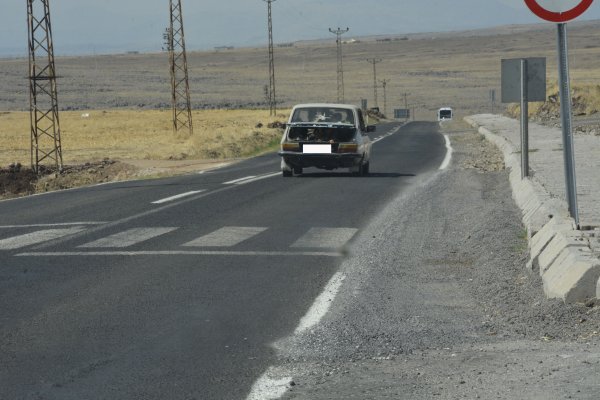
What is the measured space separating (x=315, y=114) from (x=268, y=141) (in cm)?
2697

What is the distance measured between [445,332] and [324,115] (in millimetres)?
18662

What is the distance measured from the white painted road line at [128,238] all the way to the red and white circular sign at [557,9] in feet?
19.2

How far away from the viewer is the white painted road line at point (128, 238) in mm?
13516

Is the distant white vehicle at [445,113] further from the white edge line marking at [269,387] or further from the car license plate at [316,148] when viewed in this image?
the white edge line marking at [269,387]

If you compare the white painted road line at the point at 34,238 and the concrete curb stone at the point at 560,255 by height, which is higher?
the concrete curb stone at the point at 560,255

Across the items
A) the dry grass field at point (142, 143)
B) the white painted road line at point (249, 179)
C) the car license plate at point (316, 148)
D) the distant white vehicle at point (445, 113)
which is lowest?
the distant white vehicle at point (445, 113)

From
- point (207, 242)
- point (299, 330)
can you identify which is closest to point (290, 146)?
point (207, 242)

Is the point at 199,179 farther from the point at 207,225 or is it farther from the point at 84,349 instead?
the point at 84,349

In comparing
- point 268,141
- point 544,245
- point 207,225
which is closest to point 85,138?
point 268,141

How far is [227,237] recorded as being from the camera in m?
14.3

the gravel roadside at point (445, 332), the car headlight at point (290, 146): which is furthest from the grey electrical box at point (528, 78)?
the car headlight at point (290, 146)

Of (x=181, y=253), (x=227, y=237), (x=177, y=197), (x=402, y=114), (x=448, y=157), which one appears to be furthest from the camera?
(x=402, y=114)

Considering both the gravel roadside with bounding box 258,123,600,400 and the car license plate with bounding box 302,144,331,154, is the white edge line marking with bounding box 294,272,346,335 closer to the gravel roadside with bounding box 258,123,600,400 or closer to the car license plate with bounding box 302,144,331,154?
the gravel roadside with bounding box 258,123,600,400

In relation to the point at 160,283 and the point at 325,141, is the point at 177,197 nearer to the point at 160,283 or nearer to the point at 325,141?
the point at 325,141
